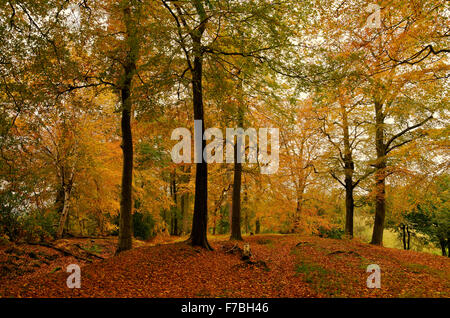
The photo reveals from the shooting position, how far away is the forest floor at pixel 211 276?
18.5 ft

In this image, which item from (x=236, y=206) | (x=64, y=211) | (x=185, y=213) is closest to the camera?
(x=64, y=211)

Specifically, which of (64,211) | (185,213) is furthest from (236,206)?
(185,213)

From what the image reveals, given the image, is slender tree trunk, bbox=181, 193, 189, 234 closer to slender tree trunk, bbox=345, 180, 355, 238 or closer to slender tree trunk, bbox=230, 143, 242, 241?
slender tree trunk, bbox=230, 143, 242, 241

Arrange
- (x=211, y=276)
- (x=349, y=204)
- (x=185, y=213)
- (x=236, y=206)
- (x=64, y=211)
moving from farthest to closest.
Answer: (x=185, y=213) → (x=349, y=204) → (x=236, y=206) → (x=64, y=211) → (x=211, y=276)

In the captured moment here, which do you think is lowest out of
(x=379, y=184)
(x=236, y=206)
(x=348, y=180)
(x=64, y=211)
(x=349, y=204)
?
(x=64, y=211)

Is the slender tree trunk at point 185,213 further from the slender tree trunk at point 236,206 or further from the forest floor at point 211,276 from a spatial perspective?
the forest floor at point 211,276

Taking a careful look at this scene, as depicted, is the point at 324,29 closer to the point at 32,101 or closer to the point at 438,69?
the point at 438,69

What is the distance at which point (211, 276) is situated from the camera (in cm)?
709

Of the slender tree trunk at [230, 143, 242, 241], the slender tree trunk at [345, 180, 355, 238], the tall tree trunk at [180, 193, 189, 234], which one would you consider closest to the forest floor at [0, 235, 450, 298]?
the slender tree trunk at [230, 143, 242, 241]

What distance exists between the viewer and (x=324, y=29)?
968 centimetres

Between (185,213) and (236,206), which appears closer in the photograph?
(236,206)

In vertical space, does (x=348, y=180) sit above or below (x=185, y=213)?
above

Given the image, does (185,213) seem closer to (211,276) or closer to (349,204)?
(349,204)

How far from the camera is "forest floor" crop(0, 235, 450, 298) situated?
565cm
